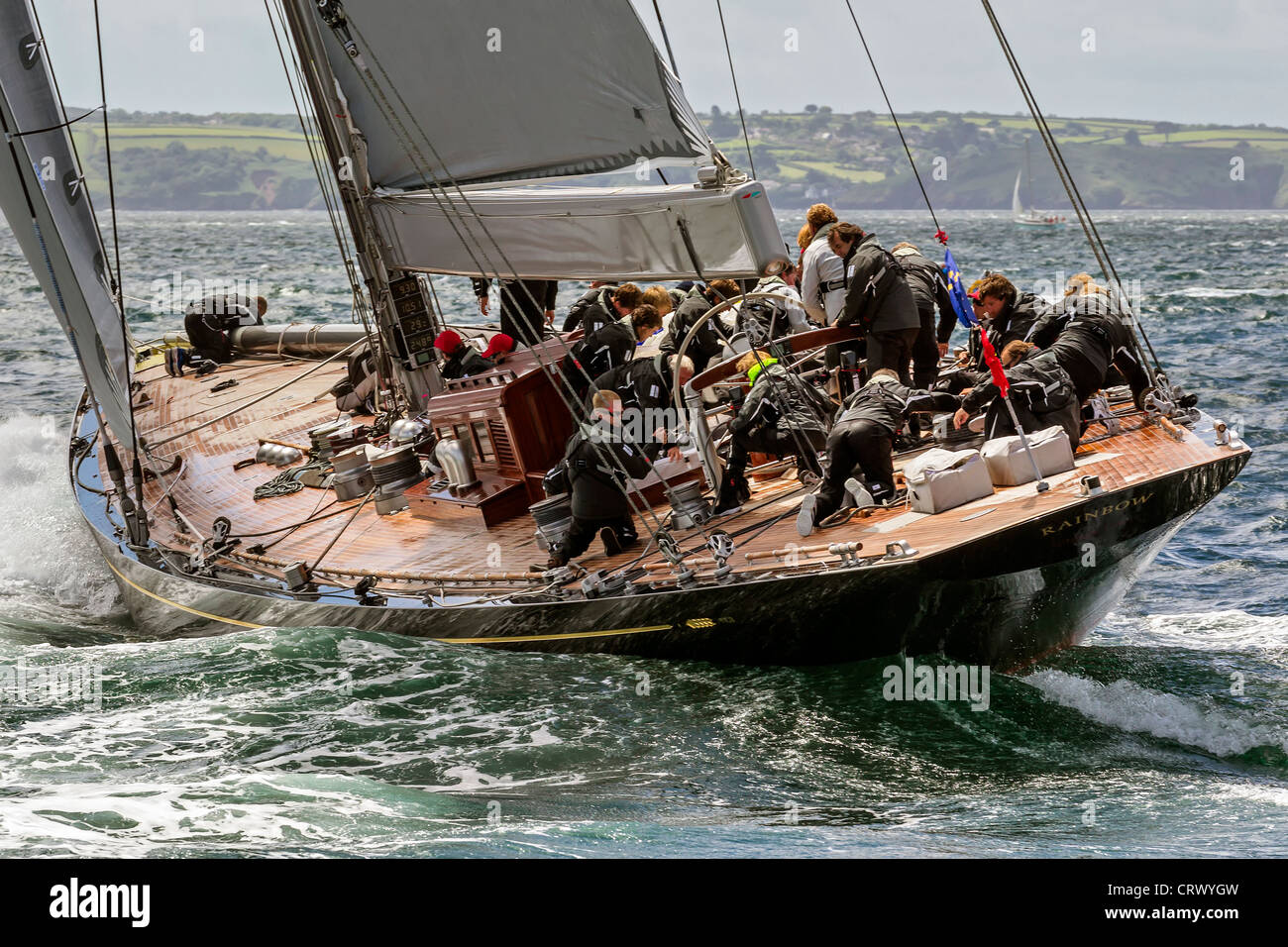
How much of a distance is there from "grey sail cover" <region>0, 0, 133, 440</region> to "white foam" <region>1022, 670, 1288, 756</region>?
664 cm

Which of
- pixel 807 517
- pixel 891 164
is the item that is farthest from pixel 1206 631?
pixel 891 164

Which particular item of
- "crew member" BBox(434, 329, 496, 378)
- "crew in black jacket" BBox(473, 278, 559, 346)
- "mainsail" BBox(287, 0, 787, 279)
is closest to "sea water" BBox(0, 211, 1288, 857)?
"crew member" BBox(434, 329, 496, 378)

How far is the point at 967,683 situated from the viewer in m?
7.45

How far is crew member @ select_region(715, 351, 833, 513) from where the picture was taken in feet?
27.1

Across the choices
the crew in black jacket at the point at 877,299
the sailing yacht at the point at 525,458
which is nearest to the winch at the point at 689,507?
the sailing yacht at the point at 525,458

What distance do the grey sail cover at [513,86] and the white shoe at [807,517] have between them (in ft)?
8.16

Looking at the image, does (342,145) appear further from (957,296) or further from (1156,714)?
(1156,714)

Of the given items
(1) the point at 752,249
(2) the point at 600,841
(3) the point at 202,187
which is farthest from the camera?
(3) the point at 202,187

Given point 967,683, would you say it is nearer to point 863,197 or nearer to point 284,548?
point 284,548

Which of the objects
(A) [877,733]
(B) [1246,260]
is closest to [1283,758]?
(A) [877,733]

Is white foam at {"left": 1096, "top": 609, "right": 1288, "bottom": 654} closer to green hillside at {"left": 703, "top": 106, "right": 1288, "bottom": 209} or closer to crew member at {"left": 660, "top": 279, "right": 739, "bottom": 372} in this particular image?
crew member at {"left": 660, "top": 279, "right": 739, "bottom": 372}

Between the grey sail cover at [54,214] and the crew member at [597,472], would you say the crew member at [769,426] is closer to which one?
the crew member at [597,472]

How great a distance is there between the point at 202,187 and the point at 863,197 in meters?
70.5

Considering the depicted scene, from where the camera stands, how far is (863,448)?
755 cm
